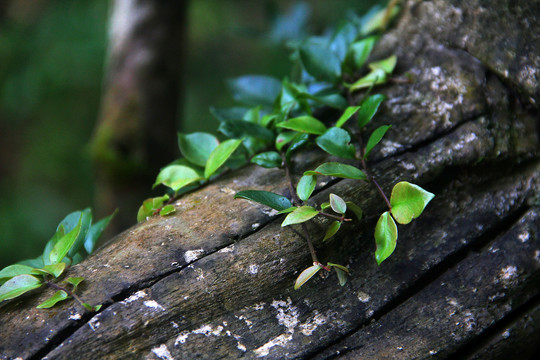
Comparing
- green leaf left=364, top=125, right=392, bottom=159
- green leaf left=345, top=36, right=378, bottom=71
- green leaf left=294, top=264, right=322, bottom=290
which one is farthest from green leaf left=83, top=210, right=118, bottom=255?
green leaf left=345, top=36, right=378, bottom=71

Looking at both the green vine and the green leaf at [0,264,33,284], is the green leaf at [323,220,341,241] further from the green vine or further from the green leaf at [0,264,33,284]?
the green leaf at [0,264,33,284]

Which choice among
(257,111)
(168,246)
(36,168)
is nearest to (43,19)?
(36,168)

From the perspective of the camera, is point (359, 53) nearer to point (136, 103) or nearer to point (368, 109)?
point (368, 109)

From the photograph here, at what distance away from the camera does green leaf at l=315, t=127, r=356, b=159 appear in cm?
85

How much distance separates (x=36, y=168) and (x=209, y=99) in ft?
4.20

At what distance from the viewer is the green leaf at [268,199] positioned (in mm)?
772

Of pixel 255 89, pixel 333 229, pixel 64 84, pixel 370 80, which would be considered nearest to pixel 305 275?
pixel 333 229

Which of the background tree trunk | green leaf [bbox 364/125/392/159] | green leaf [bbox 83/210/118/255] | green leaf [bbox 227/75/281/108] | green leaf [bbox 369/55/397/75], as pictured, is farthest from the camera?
the background tree trunk

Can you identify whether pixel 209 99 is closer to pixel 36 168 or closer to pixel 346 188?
pixel 36 168

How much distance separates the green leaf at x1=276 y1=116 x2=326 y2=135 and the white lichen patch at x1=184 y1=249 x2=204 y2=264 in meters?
0.30

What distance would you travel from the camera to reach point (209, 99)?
2.84 metres

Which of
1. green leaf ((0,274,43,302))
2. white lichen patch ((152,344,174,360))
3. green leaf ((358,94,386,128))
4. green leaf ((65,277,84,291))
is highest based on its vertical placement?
green leaf ((358,94,386,128))

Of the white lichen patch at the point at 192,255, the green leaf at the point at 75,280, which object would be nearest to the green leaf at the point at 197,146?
the white lichen patch at the point at 192,255

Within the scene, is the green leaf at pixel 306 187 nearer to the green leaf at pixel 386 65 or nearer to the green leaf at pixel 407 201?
the green leaf at pixel 407 201
